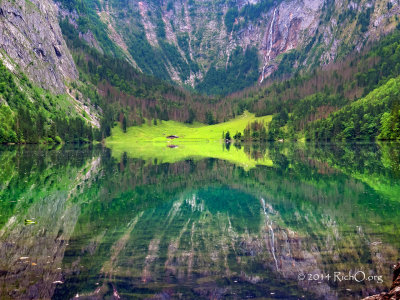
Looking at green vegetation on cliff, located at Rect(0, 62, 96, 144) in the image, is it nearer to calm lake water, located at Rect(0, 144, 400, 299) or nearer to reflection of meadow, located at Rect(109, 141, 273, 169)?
reflection of meadow, located at Rect(109, 141, 273, 169)

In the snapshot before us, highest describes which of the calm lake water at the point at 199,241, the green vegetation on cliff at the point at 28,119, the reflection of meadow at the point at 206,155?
the green vegetation on cliff at the point at 28,119

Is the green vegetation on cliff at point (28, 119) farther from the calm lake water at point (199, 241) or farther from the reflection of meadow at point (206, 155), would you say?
the calm lake water at point (199, 241)

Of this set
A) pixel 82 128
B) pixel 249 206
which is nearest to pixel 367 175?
pixel 249 206

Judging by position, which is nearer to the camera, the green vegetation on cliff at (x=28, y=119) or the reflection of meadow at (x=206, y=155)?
the reflection of meadow at (x=206, y=155)

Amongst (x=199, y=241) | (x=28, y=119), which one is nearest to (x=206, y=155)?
(x=199, y=241)

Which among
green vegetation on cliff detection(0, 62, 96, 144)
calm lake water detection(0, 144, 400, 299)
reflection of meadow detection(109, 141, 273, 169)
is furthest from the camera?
green vegetation on cliff detection(0, 62, 96, 144)

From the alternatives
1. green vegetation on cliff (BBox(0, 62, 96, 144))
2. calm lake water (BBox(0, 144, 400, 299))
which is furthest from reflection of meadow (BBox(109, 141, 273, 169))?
green vegetation on cliff (BBox(0, 62, 96, 144))

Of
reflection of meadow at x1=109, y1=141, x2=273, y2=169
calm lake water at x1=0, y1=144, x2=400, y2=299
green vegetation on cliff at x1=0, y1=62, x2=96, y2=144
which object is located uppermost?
green vegetation on cliff at x1=0, y1=62, x2=96, y2=144

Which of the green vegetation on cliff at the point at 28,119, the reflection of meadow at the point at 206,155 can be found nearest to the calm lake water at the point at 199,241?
the reflection of meadow at the point at 206,155

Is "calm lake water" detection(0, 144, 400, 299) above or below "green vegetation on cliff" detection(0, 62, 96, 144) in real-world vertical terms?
below
